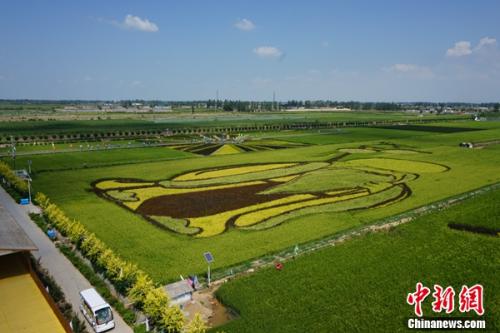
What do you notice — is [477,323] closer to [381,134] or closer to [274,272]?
[274,272]

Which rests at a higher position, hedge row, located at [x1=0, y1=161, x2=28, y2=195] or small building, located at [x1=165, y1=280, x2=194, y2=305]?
hedge row, located at [x1=0, y1=161, x2=28, y2=195]

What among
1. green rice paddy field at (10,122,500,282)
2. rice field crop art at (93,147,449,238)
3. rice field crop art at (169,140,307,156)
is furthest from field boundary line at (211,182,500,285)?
rice field crop art at (169,140,307,156)

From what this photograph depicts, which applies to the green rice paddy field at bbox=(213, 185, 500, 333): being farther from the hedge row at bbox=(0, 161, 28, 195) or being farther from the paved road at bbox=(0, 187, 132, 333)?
the hedge row at bbox=(0, 161, 28, 195)

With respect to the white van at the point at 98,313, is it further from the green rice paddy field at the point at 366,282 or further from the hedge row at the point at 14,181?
the hedge row at the point at 14,181

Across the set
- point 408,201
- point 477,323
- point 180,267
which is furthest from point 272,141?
point 477,323

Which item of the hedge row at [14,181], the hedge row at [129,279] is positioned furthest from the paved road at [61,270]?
the hedge row at [14,181]
